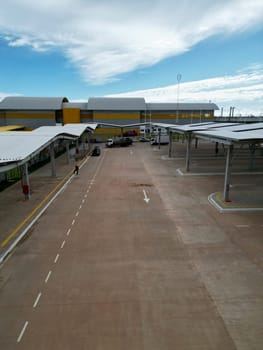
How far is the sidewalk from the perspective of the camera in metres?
14.0

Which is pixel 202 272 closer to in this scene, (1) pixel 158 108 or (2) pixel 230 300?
Answer: (2) pixel 230 300

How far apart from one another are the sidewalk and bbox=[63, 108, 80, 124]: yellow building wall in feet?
145

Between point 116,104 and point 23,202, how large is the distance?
6041cm

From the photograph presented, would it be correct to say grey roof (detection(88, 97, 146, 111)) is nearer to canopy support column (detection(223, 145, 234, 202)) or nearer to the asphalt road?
canopy support column (detection(223, 145, 234, 202))

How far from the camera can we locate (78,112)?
7162 cm

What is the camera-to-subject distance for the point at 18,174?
26.7 metres

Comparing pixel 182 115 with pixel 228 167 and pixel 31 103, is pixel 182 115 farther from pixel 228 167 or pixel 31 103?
pixel 228 167

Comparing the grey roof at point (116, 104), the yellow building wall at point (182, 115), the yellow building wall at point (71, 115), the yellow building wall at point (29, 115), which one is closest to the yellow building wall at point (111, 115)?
the grey roof at point (116, 104)

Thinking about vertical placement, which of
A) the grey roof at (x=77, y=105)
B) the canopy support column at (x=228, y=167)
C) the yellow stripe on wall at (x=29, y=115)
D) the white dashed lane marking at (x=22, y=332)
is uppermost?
the grey roof at (x=77, y=105)

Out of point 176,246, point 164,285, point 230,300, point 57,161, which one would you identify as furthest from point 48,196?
point 57,161

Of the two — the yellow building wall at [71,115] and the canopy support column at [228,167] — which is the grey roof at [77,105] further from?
the canopy support column at [228,167]

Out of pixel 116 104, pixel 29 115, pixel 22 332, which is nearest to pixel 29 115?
pixel 29 115

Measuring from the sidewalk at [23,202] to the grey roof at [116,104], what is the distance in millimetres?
46173

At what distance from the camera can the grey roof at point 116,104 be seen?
2849 inches
